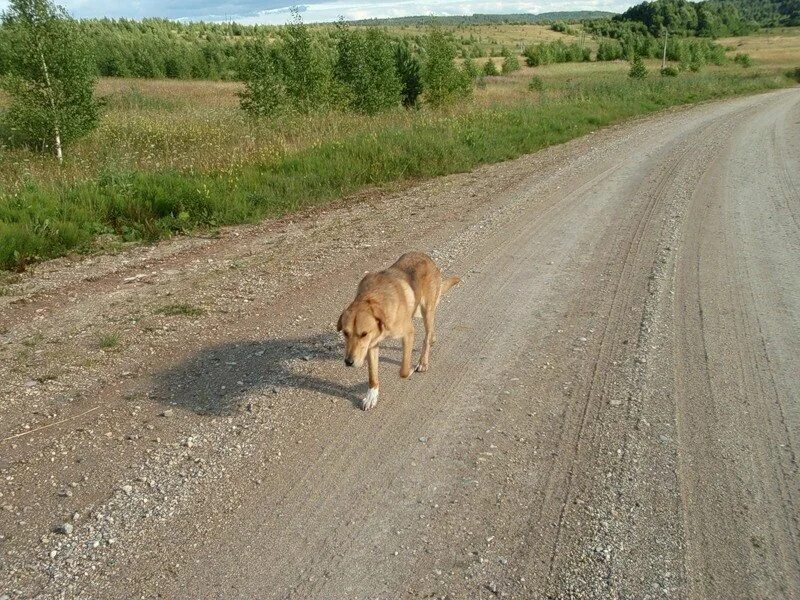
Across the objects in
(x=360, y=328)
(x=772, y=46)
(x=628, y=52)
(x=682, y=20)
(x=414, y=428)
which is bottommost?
(x=414, y=428)

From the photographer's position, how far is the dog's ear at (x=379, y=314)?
4.25 m

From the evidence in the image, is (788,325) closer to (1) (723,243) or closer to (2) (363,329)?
(1) (723,243)

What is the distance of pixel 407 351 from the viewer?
15.7 feet

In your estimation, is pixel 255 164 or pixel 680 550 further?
pixel 255 164

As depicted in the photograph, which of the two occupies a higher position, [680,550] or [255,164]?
[255,164]

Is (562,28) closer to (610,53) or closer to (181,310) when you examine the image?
(610,53)

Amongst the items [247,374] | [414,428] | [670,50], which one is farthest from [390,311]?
[670,50]

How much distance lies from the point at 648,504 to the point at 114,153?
1325 cm

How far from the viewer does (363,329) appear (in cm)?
414

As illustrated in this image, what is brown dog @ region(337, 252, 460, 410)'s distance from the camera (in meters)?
4.16

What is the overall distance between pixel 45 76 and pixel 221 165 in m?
5.98

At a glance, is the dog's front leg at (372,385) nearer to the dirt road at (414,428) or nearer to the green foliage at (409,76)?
the dirt road at (414,428)

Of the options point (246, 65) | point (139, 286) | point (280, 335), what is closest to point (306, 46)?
point (246, 65)

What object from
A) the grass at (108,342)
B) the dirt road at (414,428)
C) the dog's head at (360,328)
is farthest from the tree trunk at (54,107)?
the dog's head at (360,328)
